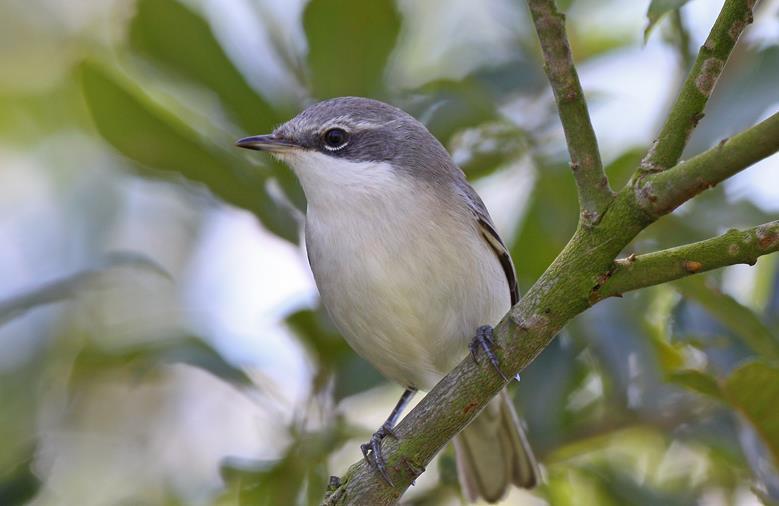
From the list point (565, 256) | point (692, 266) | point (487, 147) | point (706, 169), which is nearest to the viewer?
point (706, 169)

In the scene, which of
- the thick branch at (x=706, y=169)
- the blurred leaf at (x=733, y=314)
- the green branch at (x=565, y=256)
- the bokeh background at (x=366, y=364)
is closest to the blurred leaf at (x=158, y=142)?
the bokeh background at (x=366, y=364)

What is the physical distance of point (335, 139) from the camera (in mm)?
4414

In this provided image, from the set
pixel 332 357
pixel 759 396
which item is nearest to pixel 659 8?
pixel 759 396

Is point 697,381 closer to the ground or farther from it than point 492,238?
closer to the ground

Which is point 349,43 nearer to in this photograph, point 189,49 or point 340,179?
point 340,179

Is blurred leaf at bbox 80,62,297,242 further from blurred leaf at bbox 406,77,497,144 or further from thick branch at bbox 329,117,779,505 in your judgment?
thick branch at bbox 329,117,779,505

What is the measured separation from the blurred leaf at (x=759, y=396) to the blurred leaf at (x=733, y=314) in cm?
23

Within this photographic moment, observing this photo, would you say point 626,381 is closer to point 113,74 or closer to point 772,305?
point 772,305

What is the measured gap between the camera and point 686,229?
402 centimetres

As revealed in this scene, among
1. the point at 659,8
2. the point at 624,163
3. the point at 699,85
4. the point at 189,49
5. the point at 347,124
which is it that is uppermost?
the point at 189,49

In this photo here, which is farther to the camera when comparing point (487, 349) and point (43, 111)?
point (43, 111)

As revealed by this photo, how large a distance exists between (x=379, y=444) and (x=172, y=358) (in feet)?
3.61

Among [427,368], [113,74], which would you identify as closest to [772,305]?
[427,368]

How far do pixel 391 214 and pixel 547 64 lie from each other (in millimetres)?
1670
